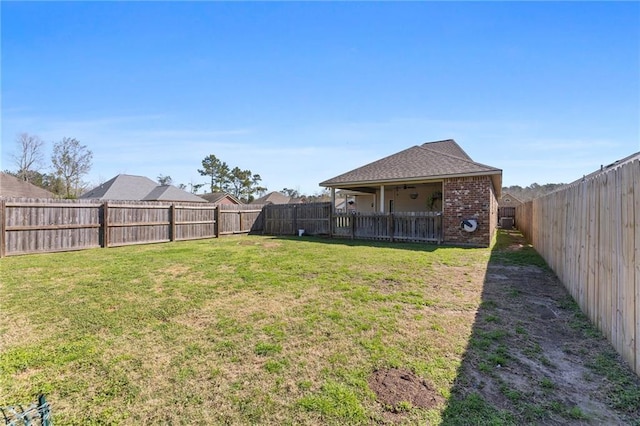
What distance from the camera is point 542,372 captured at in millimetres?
2531

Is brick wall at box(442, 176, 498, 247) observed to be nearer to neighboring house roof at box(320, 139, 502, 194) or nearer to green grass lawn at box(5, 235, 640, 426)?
neighboring house roof at box(320, 139, 502, 194)

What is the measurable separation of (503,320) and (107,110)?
19.1 m

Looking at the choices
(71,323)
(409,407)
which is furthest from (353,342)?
(71,323)

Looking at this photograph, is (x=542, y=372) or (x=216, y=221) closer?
(x=542, y=372)

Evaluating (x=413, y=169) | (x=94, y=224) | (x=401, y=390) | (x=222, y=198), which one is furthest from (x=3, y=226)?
(x=222, y=198)

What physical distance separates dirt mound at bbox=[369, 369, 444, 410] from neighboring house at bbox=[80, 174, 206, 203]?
2661cm

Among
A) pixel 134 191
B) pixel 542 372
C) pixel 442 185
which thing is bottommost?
pixel 542 372

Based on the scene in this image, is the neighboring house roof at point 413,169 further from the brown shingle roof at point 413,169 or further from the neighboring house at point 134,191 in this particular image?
the neighboring house at point 134,191

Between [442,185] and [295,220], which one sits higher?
[442,185]

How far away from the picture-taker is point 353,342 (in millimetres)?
3031

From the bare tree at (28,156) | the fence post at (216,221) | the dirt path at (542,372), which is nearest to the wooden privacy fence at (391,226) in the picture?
the fence post at (216,221)

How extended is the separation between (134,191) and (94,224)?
60.1 ft

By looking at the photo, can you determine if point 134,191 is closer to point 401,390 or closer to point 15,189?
point 15,189

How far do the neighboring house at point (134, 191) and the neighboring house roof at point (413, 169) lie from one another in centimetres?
1822
